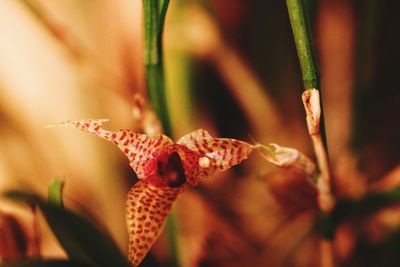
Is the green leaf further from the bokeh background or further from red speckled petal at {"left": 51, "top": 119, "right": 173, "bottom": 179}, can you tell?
the bokeh background

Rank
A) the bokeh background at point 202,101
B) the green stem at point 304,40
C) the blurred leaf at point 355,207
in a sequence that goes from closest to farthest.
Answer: the green stem at point 304,40 → the blurred leaf at point 355,207 → the bokeh background at point 202,101

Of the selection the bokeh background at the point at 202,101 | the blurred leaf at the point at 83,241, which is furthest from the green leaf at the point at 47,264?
the bokeh background at the point at 202,101

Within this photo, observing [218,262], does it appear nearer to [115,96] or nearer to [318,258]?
[318,258]

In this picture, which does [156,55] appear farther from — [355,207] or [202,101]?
[202,101]

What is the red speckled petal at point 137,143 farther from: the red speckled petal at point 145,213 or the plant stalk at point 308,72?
the plant stalk at point 308,72

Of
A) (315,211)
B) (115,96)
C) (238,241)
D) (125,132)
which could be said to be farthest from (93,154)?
(125,132)

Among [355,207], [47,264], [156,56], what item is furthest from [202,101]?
[47,264]
